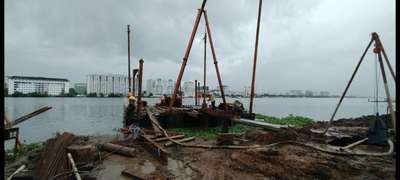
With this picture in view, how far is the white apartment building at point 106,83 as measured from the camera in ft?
418

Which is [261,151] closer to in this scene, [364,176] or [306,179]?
[306,179]

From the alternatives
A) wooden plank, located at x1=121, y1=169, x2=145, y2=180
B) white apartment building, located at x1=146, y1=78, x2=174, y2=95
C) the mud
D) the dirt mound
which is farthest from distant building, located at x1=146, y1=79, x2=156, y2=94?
wooden plank, located at x1=121, y1=169, x2=145, y2=180

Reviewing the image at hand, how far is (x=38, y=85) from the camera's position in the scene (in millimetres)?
123562

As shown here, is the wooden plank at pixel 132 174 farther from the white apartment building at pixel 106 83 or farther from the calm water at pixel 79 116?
the white apartment building at pixel 106 83

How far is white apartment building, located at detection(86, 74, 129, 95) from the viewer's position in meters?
128

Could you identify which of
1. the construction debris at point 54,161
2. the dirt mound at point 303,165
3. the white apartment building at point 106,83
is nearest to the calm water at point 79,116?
the construction debris at point 54,161

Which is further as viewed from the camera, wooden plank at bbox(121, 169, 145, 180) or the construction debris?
the construction debris

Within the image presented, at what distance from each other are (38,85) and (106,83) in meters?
33.9

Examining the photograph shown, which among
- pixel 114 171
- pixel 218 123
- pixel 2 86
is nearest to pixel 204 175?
pixel 114 171

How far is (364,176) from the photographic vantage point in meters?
5.52

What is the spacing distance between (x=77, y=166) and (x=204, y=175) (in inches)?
127

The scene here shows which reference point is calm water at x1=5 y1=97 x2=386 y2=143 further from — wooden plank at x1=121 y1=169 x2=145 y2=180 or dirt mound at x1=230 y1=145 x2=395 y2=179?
dirt mound at x1=230 y1=145 x2=395 y2=179

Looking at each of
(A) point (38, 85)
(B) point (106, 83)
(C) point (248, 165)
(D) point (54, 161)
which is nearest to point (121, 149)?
(D) point (54, 161)

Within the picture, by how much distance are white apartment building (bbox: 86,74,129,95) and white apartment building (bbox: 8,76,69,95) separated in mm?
18008
